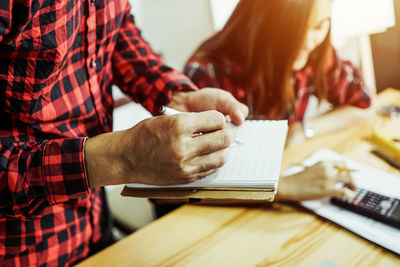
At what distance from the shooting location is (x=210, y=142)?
54 centimetres

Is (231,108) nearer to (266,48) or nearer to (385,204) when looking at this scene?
(385,204)

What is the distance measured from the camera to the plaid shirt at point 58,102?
1.91 feet

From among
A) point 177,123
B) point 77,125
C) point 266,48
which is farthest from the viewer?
point 266,48

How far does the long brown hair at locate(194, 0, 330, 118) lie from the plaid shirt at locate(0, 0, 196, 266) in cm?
39

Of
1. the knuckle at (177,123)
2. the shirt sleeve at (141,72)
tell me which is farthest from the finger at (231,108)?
the knuckle at (177,123)

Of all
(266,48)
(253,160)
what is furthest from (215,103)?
(266,48)

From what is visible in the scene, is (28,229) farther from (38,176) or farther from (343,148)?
(343,148)

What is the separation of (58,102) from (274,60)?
29.0 inches

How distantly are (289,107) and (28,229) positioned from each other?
940 mm

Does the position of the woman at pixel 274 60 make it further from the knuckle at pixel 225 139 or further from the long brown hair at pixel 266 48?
the knuckle at pixel 225 139

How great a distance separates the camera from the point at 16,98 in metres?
0.65

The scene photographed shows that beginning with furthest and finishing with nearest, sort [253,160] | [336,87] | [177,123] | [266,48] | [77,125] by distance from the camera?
1. [336,87]
2. [266,48]
3. [77,125]
4. [253,160]
5. [177,123]

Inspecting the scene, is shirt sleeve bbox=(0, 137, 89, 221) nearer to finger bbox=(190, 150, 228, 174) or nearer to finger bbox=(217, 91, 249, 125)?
finger bbox=(190, 150, 228, 174)

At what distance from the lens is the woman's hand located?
0.83m
